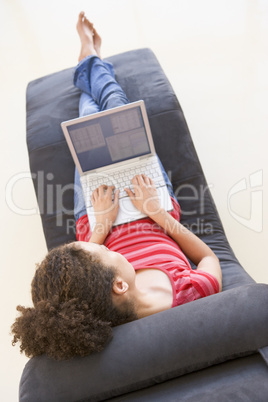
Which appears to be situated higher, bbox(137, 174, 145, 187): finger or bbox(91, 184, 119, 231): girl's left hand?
bbox(137, 174, 145, 187): finger

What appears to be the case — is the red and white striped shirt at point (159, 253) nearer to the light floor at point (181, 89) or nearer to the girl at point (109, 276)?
the girl at point (109, 276)

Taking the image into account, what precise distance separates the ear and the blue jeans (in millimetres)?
555

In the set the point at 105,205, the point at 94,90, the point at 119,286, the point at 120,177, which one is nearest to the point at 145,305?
the point at 119,286

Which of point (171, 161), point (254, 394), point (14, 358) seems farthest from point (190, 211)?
point (14, 358)

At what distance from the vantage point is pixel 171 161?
5.57 ft

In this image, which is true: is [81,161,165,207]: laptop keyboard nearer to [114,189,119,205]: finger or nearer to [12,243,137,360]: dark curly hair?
[114,189,119,205]: finger

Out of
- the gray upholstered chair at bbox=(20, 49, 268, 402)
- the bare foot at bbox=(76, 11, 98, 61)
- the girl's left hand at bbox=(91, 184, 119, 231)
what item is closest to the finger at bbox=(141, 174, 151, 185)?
the girl's left hand at bbox=(91, 184, 119, 231)

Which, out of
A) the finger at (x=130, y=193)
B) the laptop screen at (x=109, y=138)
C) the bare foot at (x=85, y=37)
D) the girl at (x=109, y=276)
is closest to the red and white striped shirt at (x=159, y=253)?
the girl at (x=109, y=276)

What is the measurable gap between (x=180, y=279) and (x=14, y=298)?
104 centimetres

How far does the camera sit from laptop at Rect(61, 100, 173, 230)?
1.40 meters

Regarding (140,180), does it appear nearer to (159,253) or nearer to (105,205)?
(105,205)

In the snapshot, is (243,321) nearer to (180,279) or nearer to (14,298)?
(180,279)

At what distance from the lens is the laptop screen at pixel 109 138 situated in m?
1.40

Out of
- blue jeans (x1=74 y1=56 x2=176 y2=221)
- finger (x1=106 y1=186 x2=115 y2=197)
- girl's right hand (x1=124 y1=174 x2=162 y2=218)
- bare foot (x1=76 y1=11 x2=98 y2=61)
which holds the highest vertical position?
bare foot (x1=76 y1=11 x2=98 y2=61)
